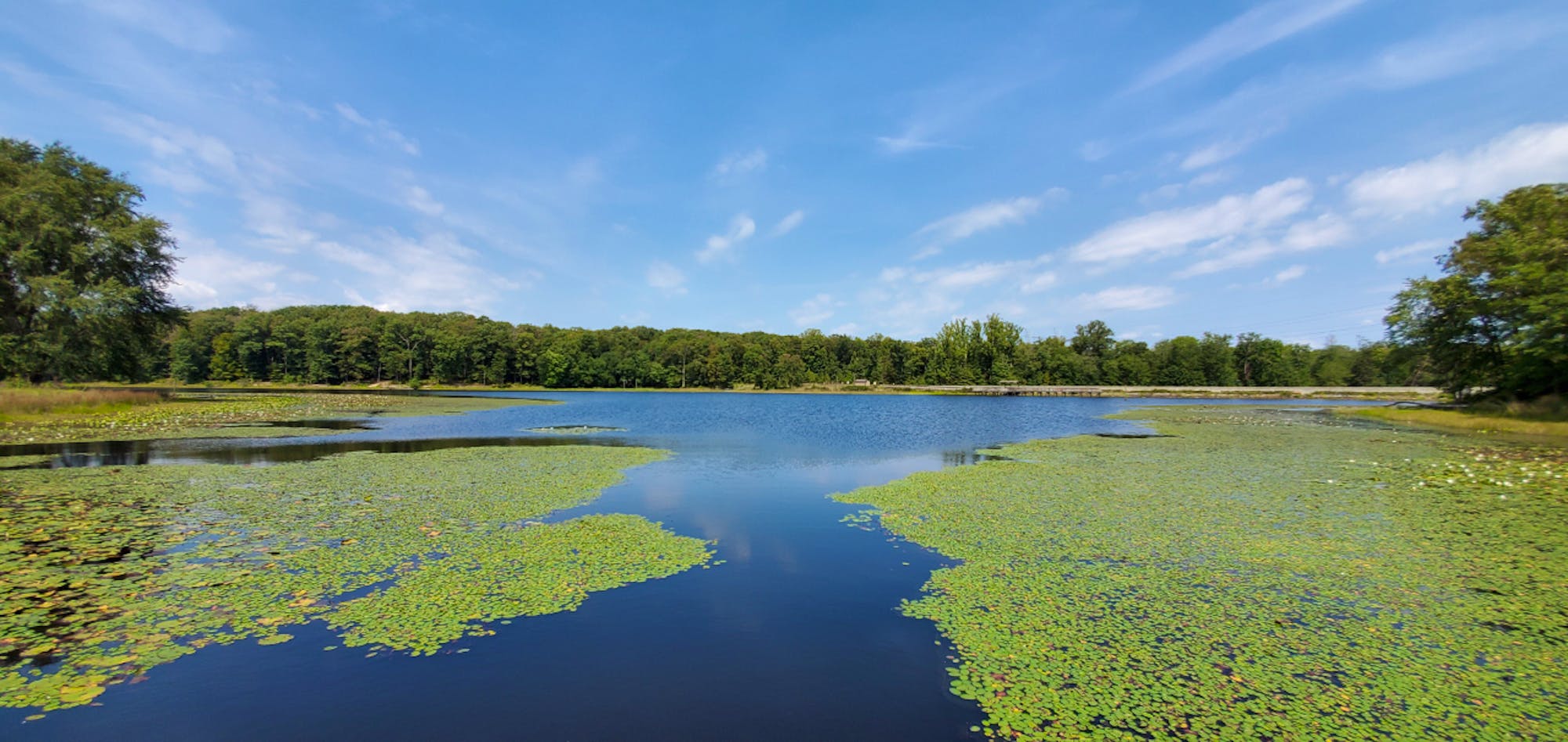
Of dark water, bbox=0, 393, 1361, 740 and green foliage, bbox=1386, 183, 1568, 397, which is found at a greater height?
green foliage, bbox=1386, 183, 1568, 397

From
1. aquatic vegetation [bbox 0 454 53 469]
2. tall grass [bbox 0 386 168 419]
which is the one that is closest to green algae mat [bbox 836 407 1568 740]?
aquatic vegetation [bbox 0 454 53 469]

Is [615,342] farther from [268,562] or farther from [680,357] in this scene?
[268,562]

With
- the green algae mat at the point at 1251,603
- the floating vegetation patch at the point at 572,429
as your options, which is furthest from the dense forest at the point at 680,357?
the green algae mat at the point at 1251,603

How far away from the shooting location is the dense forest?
103625 mm

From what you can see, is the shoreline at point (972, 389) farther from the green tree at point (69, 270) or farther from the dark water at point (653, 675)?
the dark water at point (653, 675)

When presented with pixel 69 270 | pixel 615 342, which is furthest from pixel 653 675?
pixel 615 342

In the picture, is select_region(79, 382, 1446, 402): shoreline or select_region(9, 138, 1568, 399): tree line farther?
select_region(79, 382, 1446, 402): shoreline

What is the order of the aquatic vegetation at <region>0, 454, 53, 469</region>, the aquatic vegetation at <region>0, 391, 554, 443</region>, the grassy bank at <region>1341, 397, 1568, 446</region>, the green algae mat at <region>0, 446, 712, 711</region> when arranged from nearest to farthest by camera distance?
the green algae mat at <region>0, 446, 712, 711</region> < the aquatic vegetation at <region>0, 454, 53, 469</region> < the aquatic vegetation at <region>0, 391, 554, 443</region> < the grassy bank at <region>1341, 397, 1568, 446</region>

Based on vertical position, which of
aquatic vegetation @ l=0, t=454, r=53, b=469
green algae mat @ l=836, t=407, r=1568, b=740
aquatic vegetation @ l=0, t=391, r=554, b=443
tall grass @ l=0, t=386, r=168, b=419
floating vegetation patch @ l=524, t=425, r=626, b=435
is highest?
tall grass @ l=0, t=386, r=168, b=419

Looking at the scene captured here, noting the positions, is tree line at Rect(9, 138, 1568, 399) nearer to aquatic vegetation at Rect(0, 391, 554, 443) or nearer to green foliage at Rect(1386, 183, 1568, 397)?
green foliage at Rect(1386, 183, 1568, 397)

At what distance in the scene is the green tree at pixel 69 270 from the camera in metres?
33.2

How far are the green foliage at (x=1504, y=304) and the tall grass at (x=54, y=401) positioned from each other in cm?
6939

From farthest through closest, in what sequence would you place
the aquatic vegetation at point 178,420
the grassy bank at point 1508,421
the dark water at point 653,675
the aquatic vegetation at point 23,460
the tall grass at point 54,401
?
1. the grassy bank at point 1508,421
2. the tall grass at point 54,401
3. the aquatic vegetation at point 178,420
4. the aquatic vegetation at point 23,460
5. the dark water at point 653,675

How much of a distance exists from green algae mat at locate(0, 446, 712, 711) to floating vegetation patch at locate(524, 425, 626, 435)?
1549 centimetres
